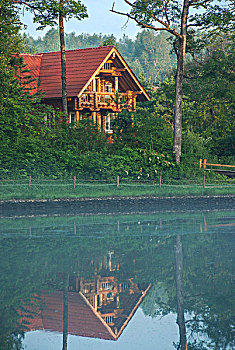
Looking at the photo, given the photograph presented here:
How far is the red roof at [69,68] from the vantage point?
42494 mm

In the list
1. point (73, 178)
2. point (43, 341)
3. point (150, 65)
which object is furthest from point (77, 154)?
point (150, 65)

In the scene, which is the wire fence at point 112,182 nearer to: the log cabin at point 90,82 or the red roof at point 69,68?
the log cabin at point 90,82

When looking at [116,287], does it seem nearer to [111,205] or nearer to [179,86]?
[111,205]

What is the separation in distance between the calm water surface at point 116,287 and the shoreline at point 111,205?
12.2 feet

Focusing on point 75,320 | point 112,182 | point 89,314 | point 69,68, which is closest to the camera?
point 75,320

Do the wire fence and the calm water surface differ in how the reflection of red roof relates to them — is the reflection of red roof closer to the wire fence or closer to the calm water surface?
the calm water surface

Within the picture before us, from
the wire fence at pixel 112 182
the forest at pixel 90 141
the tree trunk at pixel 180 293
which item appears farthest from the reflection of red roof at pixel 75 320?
the forest at pixel 90 141

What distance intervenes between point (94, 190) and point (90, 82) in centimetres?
1716

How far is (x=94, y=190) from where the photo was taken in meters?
28.0

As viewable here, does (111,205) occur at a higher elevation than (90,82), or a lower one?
lower

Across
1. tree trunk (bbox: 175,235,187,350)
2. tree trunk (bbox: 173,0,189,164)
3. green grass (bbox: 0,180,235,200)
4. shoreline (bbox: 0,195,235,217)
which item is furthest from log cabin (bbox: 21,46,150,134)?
tree trunk (bbox: 175,235,187,350)

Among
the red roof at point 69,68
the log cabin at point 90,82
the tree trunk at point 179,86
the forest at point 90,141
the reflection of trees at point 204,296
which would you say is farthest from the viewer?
the red roof at point 69,68

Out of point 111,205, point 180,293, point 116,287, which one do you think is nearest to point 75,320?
point 116,287

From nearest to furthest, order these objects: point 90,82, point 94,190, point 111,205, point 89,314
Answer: point 89,314, point 111,205, point 94,190, point 90,82
